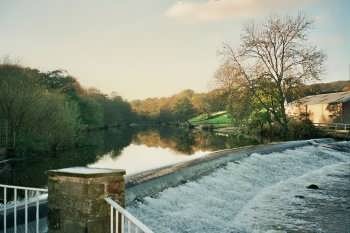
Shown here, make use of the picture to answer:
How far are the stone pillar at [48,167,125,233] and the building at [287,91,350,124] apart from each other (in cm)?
3987

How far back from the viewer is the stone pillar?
5.09 m

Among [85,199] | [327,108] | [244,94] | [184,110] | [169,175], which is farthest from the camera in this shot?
[184,110]

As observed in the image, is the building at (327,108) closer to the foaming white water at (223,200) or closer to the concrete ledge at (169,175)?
the foaming white water at (223,200)

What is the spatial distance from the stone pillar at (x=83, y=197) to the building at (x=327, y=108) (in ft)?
131

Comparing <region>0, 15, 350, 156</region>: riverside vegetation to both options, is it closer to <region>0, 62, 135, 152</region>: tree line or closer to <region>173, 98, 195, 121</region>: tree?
<region>0, 62, 135, 152</region>: tree line

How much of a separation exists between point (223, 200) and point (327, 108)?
3846 centimetres

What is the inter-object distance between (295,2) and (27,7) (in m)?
25.9

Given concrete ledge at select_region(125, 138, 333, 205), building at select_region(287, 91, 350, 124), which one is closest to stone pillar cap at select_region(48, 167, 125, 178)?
concrete ledge at select_region(125, 138, 333, 205)

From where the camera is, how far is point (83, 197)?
16.7 feet

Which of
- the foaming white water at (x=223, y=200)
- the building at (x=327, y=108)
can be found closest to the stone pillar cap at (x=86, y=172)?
the foaming white water at (x=223, y=200)

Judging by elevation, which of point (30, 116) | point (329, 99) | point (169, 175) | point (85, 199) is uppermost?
point (329, 99)

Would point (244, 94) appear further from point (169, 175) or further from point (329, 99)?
point (169, 175)

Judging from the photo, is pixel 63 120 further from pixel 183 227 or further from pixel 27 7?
pixel 183 227

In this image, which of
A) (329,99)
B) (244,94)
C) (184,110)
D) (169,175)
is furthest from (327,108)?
(184,110)
